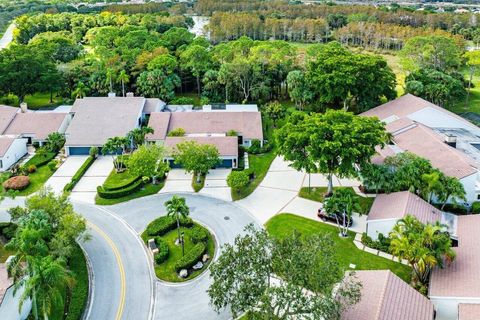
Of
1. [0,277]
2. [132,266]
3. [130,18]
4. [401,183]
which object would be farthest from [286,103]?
[130,18]

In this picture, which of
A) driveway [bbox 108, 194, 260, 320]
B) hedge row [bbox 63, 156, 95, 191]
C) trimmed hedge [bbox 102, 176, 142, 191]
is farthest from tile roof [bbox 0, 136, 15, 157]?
driveway [bbox 108, 194, 260, 320]

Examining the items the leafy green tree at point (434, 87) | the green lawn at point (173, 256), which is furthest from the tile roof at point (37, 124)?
the leafy green tree at point (434, 87)

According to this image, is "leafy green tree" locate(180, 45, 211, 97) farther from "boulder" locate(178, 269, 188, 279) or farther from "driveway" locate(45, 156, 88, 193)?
"boulder" locate(178, 269, 188, 279)

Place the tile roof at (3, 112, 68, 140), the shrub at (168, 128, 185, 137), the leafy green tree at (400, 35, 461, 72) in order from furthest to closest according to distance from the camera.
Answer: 1. the leafy green tree at (400, 35, 461, 72)
2. the tile roof at (3, 112, 68, 140)
3. the shrub at (168, 128, 185, 137)

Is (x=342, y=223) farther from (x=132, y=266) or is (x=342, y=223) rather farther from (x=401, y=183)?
(x=132, y=266)

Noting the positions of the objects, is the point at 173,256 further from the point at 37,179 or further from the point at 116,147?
the point at 37,179

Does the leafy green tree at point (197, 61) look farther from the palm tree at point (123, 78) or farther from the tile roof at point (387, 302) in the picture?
the tile roof at point (387, 302)
